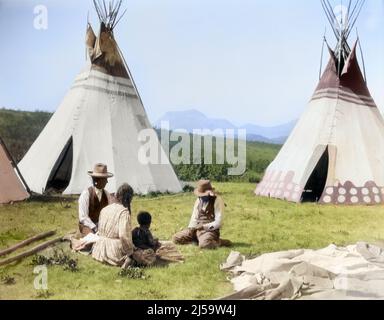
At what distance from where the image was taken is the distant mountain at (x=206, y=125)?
4733 millimetres

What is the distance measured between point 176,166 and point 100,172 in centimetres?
69

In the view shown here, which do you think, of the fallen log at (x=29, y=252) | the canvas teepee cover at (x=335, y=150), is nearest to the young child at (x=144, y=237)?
the fallen log at (x=29, y=252)

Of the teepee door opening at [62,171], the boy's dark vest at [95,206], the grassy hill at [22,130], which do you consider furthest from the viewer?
the teepee door opening at [62,171]

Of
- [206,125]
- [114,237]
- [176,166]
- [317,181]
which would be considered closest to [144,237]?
[114,237]

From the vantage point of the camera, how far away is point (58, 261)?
4.44m

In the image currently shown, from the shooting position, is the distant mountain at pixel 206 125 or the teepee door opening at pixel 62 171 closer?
the distant mountain at pixel 206 125

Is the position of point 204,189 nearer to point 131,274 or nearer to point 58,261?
point 131,274

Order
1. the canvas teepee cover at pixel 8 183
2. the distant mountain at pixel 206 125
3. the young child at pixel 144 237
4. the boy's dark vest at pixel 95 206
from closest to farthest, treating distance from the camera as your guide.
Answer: the young child at pixel 144 237 < the boy's dark vest at pixel 95 206 < the distant mountain at pixel 206 125 < the canvas teepee cover at pixel 8 183

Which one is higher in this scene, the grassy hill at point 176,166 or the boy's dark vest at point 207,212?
the grassy hill at point 176,166

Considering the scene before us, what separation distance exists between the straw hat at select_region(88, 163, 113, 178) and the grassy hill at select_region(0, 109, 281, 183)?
630 millimetres

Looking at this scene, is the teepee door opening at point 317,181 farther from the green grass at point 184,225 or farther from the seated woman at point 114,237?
the seated woman at point 114,237

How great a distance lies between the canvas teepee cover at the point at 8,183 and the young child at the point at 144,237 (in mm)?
1171

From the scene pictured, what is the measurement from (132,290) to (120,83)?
2.14 metres
